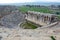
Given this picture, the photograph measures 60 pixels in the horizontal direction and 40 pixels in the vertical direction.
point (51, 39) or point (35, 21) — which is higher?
point (51, 39)

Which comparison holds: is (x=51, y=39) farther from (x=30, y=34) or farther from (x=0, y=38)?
(x=0, y=38)

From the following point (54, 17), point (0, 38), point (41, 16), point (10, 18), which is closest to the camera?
point (0, 38)

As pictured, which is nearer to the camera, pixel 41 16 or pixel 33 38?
pixel 33 38

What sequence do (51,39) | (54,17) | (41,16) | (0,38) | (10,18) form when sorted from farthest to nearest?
(10,18) → (41,16) → (54,17) → (0,38) → (51,39)

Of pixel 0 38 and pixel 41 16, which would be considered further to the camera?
pixel 41 16

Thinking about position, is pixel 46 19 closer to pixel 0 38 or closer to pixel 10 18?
pixel 0 38

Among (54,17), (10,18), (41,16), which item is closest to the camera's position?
(54,17)

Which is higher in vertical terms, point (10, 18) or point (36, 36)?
point (36, 36)

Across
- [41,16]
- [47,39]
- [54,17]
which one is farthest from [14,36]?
[41,16]

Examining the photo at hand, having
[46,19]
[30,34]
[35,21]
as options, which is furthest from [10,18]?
[30,34]
